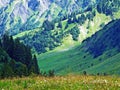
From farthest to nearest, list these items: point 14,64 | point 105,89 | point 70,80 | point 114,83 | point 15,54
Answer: point 15,54 → point 14,64 → point 70,80 → point 114,83 → point 105,89

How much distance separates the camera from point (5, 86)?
74.7 ft

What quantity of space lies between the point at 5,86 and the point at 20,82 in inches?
72.8

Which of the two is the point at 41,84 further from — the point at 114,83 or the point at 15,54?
the point at 15,54

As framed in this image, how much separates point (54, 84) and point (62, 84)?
497 millimetres

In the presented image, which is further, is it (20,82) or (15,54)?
(15,54)

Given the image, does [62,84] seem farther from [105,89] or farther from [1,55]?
[1,55]

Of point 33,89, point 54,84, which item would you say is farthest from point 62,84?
point 33,89

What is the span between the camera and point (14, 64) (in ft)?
400

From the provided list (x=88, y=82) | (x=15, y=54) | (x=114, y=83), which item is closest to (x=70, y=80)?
(x=88, y=82)

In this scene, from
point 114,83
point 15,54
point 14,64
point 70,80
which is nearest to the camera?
point 114,83

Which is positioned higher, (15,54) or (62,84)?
(15,54)

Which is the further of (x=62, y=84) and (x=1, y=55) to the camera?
(x=1, y=55)

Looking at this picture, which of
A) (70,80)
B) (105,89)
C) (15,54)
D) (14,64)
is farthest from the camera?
(15,54)

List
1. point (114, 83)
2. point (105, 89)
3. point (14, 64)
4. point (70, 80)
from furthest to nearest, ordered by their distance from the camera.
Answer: point (14, 64) < point (70, 80) < point (114, 83) < point (105, 89)
